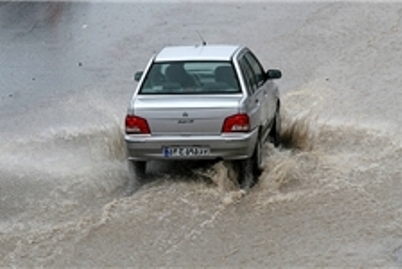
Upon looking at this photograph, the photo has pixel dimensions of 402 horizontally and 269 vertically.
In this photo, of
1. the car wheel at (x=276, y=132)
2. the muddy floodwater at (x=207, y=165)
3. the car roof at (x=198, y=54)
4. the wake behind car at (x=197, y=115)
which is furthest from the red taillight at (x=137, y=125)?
the car wheel at (x=276, y=132)

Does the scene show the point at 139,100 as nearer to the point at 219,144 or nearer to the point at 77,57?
the point at 219,144

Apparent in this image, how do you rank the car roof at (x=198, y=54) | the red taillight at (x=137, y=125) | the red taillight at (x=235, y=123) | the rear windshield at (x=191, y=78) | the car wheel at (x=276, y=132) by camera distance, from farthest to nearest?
the car wheel at (x=276, y=132)
the car roof at (x=198, y=54)
the rear windshield at (x=191, y=78)
the red taillight at (x=137, y=125)
the red taillight at (x=235, y=123)

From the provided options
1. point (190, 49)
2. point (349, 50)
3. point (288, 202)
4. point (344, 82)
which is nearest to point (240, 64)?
point (190, 49)

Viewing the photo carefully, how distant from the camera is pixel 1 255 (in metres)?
9.39

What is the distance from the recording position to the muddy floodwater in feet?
31.0

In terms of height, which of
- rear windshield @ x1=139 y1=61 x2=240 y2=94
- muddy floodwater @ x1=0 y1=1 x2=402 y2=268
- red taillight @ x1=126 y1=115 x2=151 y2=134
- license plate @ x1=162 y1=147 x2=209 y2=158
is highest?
rear windshield @ x1=139 y1=61 x2=240 y2=94

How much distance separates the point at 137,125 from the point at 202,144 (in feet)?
2.64

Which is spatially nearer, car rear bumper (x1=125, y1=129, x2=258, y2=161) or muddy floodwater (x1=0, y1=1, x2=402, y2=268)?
muddy floodwater (x1=0, y1=1, x2=402, y2=268)

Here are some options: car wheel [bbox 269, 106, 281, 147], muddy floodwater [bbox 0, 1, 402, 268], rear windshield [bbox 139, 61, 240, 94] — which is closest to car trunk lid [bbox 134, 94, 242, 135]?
rear windshield [bbox 139, 61, 240, 94]

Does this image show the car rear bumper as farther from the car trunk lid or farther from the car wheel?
the car wheel

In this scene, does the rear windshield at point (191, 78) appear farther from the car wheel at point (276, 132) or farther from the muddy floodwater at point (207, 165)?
the car wheel at point (276, 132)

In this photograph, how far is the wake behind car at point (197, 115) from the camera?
36.5ft

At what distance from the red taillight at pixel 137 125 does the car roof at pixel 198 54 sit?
1.21 metres

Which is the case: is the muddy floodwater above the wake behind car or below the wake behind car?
below
